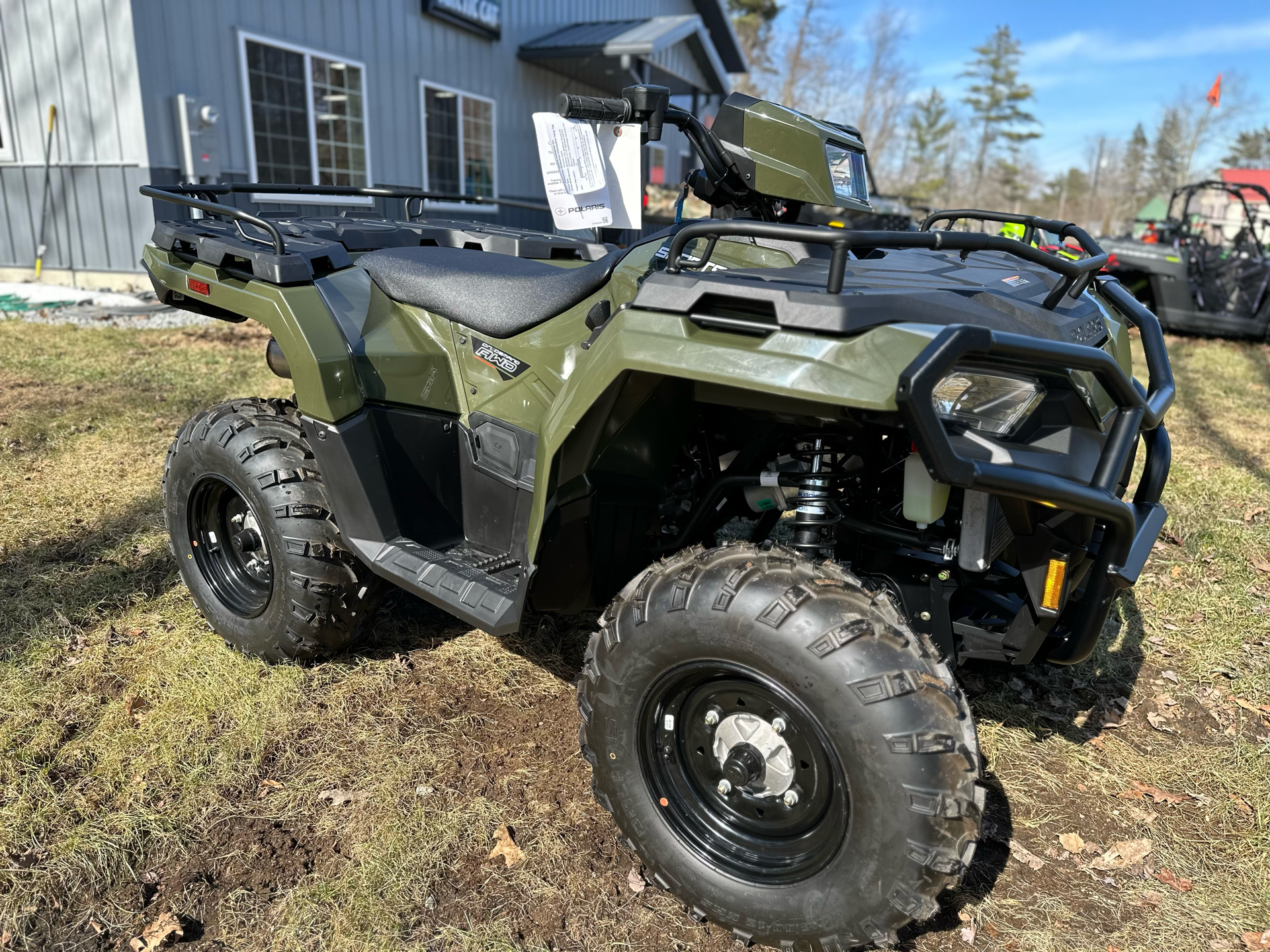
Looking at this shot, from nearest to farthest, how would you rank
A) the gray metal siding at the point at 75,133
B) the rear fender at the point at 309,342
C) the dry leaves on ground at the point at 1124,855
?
1. the dry leaves on ground at the point at 1124,855
2. the rear fender at the point at 309,342
3. the gray metal siding at the point at 75,133

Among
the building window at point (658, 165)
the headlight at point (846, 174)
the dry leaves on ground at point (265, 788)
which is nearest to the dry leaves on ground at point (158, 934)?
the dry leaves on ground at point (265, 788)

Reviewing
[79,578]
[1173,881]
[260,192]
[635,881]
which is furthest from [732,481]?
[79,578]

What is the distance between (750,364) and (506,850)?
4.61 feet

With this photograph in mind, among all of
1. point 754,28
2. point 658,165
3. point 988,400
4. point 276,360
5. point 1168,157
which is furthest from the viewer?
point 1168,157

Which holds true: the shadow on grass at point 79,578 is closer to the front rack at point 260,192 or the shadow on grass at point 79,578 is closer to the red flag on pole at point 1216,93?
the front rack at point 260,192

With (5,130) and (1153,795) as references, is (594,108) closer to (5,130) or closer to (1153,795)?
(1153,795)

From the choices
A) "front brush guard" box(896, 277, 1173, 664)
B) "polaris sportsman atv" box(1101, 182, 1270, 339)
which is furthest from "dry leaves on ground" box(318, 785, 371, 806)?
"polaris sportsman atv" box(1101, 182, 1270, 339)

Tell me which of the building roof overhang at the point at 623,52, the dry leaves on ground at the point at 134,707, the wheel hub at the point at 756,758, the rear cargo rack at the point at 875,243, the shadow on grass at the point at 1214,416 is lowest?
the dry leaves on ground at the point at 134,707

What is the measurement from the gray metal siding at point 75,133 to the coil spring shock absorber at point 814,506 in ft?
27.6

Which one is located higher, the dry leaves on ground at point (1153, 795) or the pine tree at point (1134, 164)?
the pine tree at point (1134, 164)

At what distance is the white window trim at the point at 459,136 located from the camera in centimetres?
1155

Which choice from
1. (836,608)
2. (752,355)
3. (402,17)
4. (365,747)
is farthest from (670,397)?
(402,17)

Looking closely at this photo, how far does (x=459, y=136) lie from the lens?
41.5 feet

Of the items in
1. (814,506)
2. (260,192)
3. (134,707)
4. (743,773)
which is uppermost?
(260,192)
